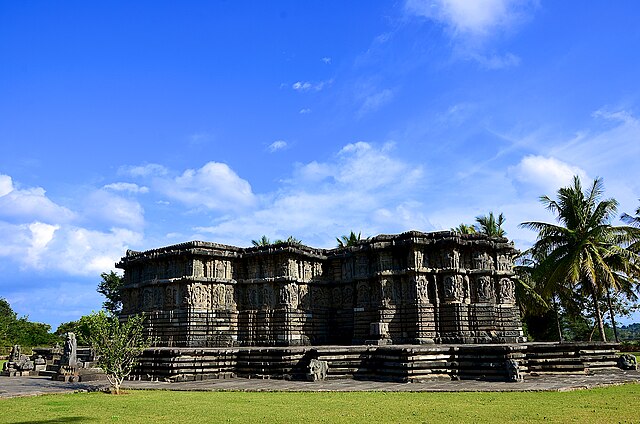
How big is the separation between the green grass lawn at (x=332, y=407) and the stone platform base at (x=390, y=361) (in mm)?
4107

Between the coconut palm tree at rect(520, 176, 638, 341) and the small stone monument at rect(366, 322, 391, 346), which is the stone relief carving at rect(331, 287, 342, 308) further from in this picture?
the coconut palm tree at rect(520, 176, 638, 341)

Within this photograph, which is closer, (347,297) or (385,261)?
(385,261)

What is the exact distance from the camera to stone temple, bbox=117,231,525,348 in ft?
98.2

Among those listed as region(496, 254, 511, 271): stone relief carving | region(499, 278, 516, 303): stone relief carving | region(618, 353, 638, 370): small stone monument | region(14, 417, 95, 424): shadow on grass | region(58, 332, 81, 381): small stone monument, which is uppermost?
region(496, 254, 511, 271): stone relief carving

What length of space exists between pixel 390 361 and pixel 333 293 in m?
13.0

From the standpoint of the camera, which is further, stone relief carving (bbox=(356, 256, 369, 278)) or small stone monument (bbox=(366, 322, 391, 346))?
stone relief carving (bbox=(356, 256, 369, 278))

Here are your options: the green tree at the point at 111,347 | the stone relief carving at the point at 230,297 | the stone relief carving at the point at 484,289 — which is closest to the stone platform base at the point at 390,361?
the green tree at the point at 111,347

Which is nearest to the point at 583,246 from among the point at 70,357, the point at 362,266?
the point at 362,266

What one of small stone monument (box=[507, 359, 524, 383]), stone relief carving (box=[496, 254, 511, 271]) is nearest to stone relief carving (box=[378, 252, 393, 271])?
stone relief carving (box=[496, 254, 511, 271])

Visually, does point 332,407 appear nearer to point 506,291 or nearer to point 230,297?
point 506,291

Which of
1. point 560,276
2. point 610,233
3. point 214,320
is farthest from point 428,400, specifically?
point 610,233

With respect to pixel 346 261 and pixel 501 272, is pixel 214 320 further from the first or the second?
pixel 501 272

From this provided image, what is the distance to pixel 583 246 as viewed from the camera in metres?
33.6

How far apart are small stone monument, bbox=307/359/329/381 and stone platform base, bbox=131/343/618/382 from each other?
567 millimetres
